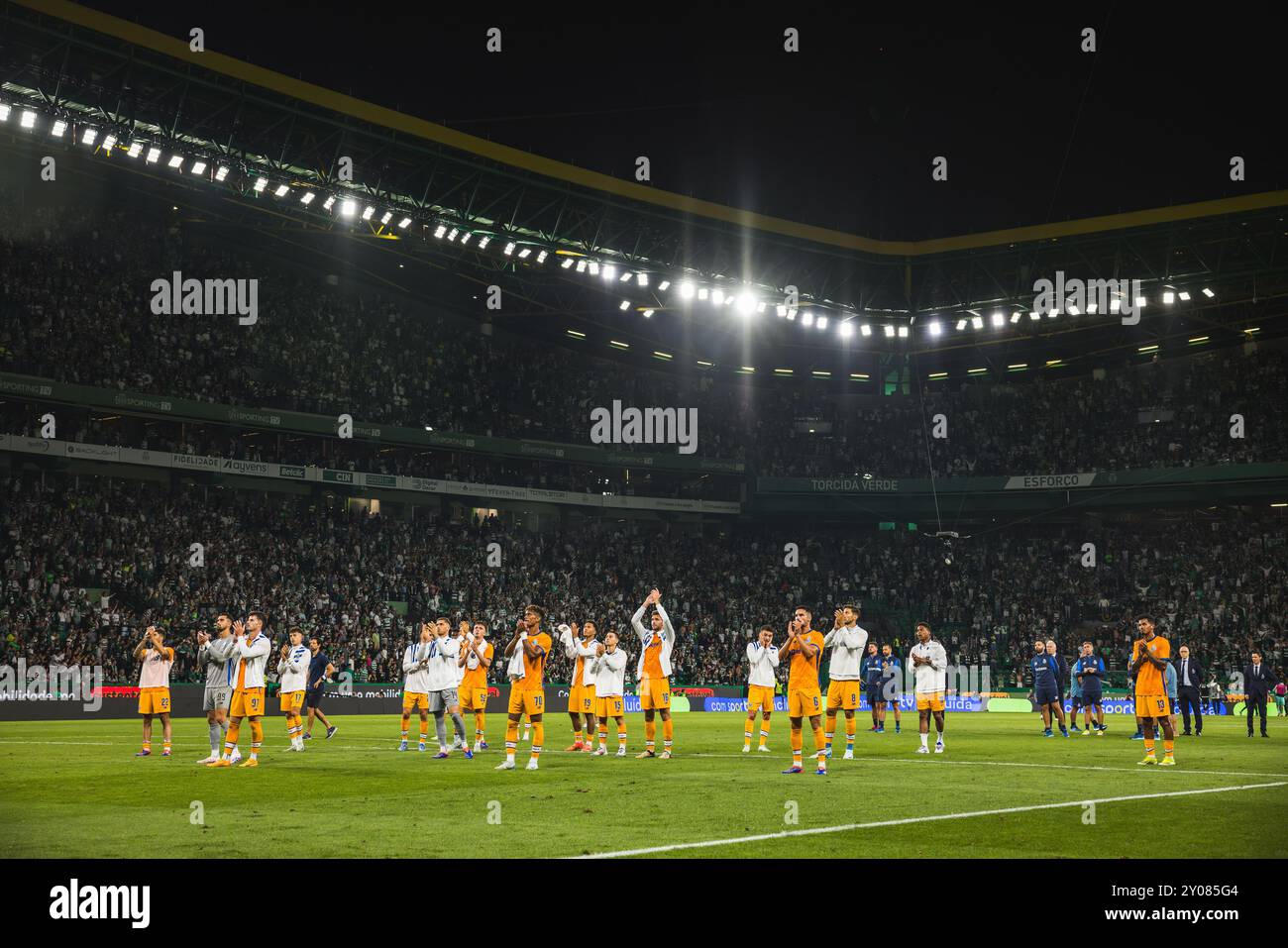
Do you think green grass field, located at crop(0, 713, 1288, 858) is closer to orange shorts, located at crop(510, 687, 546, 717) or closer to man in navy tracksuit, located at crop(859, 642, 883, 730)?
orange shorts, located at crop(510, 687, 546, 717)

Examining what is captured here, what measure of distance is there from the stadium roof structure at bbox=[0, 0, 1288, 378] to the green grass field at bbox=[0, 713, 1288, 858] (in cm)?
2015

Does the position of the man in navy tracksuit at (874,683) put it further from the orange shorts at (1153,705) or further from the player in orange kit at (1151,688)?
the orange shorts at (1153,705)

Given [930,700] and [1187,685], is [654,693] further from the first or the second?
[1187,685]

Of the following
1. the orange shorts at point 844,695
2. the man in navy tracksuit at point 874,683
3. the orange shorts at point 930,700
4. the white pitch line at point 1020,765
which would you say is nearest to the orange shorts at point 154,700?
the white pitch line at point 1020,765

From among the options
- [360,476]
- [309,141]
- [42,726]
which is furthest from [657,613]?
[360,476]

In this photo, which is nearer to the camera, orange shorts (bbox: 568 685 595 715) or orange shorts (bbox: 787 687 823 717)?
orange shorts (bbox: 787 687 823 717)

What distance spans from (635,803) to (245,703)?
27.5 ft

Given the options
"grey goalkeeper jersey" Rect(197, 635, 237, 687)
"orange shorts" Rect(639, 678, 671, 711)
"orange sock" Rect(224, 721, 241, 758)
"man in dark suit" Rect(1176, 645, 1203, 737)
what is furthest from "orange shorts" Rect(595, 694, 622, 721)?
"man in dark suit" Rect(1176, 645, 1203, 737)

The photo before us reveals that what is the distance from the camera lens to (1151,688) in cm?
2111

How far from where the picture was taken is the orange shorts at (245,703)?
65.4 ft

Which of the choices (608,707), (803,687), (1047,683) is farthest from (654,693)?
(1047,683)

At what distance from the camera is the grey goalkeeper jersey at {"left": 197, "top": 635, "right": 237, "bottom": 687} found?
20.8 metres

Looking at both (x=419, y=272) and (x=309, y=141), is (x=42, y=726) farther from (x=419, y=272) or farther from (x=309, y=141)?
(x=419, y=272)

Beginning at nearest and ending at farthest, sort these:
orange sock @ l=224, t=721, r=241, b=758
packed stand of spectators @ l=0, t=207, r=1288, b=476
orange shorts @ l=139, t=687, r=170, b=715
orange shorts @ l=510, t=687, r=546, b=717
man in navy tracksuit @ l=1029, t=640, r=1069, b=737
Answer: orange shorts @ l=510, t=687, r=546, b=717, orange sock @ l=224, t=721, r=241, b=758, orange shorts @ l=139, t=687, r=170, b=715, man in navy tracksuit @ l=1029, t=640, r=1069, b=737, packed stand of spectators @ l=0, t=207, r=1288, b=476
